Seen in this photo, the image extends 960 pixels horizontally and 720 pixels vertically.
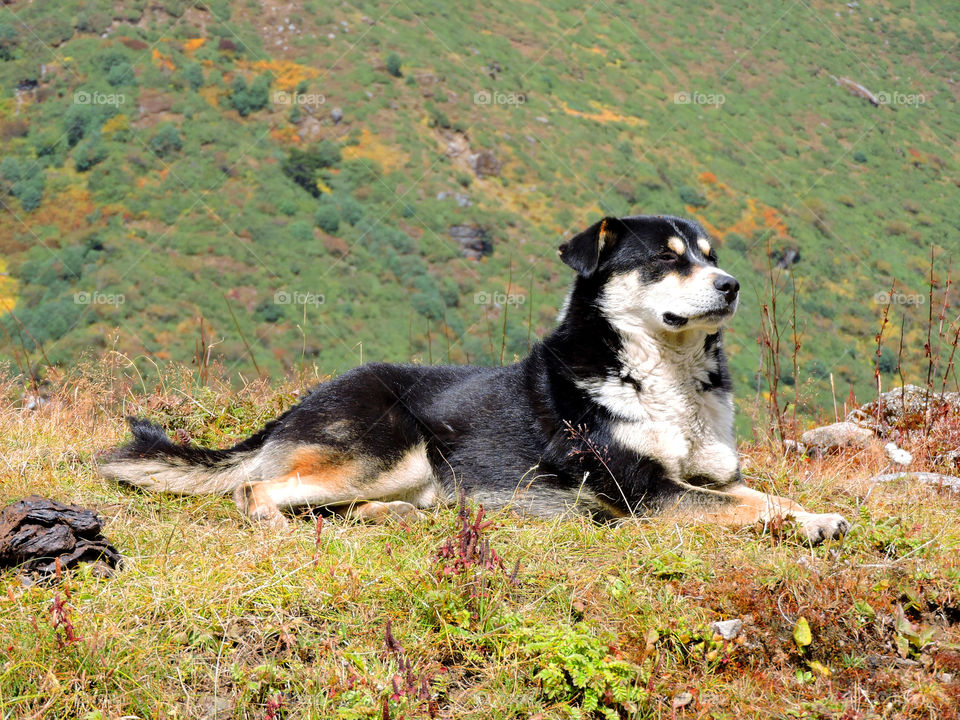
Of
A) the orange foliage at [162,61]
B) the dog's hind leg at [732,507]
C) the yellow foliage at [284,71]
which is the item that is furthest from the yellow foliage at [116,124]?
the dog's hind leg at [732,507]

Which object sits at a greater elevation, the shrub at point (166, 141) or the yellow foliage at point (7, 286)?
the shrub at point (166, 141)

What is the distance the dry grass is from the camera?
2994 millimetres

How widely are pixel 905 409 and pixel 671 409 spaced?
374cm

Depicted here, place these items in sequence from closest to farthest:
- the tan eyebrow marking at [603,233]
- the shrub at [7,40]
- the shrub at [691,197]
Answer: the tan eyebrow marking at [603,233], the shrub at [691,197], the shrub at [7,40]

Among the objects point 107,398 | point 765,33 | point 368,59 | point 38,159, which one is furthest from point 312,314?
point 765,33

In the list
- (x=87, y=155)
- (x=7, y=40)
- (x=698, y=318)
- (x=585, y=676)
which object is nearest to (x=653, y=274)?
(x=698, y=318)

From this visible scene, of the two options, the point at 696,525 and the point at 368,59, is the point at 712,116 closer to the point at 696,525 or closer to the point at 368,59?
the point at 368,59

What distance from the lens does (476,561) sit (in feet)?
11.4

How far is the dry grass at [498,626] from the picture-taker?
299 centimetres

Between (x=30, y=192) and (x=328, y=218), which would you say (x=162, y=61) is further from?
(x=328, y=218)

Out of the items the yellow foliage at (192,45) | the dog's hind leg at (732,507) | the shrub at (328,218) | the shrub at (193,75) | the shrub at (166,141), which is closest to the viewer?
the dog's hind leg at (732,507)

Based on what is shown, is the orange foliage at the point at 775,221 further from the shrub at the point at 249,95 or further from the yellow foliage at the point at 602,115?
the shrub at the point at 249,95

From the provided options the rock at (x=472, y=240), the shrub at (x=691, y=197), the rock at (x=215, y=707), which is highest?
the rock at (x=215, y=707)

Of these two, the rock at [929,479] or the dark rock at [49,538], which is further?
the rock at [929,479]
